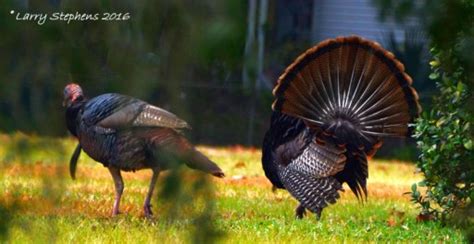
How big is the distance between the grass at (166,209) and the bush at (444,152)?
0.19 meters

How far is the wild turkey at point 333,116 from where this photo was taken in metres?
8.59

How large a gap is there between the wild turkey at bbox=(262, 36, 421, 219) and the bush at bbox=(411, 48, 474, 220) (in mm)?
339

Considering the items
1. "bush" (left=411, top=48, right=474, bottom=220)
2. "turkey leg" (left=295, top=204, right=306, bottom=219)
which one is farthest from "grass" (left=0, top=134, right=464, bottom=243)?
"bush" (left=411, top=48, right=474, bottom=220)

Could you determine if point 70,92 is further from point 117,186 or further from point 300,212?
point 300,212

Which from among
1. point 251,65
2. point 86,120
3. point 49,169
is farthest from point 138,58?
point 86,120

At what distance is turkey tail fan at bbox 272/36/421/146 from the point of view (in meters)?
8.76

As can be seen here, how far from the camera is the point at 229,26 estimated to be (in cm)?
286

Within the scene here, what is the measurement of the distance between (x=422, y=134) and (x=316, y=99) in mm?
937

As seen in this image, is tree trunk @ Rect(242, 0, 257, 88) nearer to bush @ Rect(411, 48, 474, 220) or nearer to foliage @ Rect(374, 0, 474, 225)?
foliage @ Rect(374, 0, 474, 225)

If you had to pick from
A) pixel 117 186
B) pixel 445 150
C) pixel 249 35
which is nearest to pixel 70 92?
pixel 249 35

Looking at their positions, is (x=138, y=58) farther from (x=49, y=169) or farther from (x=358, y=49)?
(x=358, y=49)

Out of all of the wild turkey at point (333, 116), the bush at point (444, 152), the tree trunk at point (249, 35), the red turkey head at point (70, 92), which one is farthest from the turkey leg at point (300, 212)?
the tree trunk at point (249, 35)

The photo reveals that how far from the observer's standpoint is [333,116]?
9.07 meters

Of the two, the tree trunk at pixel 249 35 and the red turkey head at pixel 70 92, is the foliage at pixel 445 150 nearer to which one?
the red turkey head at pixel 70 92
